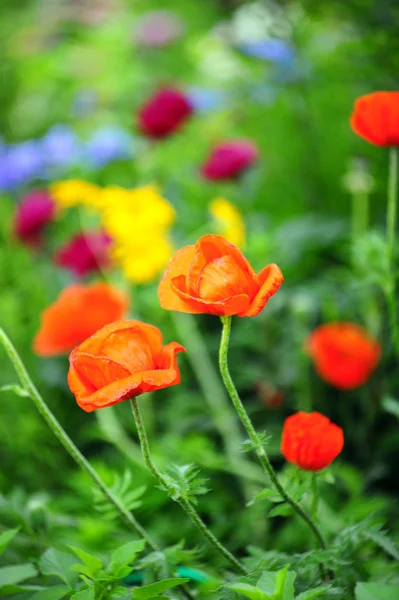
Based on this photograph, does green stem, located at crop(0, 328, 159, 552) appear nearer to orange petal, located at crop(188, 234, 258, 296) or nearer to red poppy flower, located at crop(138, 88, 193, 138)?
orange petal, located at crop(188, 234, 258, 296)

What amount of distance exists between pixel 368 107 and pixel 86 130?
1544mm

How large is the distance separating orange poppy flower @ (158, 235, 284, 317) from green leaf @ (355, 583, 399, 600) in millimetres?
167

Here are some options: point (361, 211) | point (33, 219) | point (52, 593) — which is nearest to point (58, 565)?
point (52, 593)

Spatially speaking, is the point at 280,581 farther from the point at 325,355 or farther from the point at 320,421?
the point at 325,355

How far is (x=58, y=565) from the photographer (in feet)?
1.54

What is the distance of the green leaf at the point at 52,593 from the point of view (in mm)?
427

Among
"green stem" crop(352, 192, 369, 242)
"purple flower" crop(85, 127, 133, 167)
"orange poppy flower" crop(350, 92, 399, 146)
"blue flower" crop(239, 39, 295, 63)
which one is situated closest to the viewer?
"orange poppy flower" crop(350, 92, 399, 146)

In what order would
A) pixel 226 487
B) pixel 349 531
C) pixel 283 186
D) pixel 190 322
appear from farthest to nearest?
pixel 283 186, pixel 190 322, pixel 226 487, pixel 349 531

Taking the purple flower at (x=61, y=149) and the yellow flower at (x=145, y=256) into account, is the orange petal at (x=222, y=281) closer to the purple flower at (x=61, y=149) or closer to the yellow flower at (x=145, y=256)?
the yellow flower at (x=145, y=256)

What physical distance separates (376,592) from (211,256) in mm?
221

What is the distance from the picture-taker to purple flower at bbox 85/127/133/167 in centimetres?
142

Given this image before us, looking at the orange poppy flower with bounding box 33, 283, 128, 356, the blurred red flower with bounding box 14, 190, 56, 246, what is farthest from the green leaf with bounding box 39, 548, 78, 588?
the blurred red flower with bounding box 14, 190, 56, 246

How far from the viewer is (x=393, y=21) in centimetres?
97

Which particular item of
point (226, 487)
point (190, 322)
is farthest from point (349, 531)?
point (190, 322)
